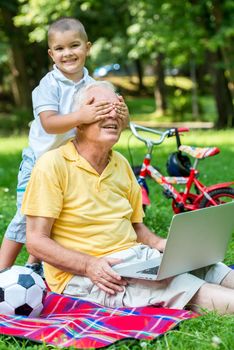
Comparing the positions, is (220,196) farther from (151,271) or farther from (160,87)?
(160,87)

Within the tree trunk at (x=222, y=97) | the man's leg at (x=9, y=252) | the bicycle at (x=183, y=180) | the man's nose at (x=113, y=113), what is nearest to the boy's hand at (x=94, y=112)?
the man's nose at (x=113, y=113)

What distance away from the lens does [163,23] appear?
55.2 feet

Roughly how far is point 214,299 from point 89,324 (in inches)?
24.7

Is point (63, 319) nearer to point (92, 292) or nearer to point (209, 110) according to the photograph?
point (92, 292)

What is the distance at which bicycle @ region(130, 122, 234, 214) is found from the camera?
6047mm

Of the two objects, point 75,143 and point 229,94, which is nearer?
point 75,143

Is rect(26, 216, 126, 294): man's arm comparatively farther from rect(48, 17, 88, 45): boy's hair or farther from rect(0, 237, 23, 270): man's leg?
rect(48, 17, 88, 45): boy's hair

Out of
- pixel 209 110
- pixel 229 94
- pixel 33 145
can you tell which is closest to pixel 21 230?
pixel 33 145

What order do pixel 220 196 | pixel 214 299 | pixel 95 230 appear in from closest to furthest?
pixel 214 299 < pixel 95 230 < pixel 220 196

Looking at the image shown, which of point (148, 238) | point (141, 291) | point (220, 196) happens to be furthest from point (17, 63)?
point (141, 291)

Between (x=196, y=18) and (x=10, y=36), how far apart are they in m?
6.93

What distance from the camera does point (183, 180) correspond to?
6.35m

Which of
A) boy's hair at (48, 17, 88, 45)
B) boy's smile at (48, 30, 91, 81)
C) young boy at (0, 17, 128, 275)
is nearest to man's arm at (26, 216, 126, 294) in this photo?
young boy at (0, 17, 128, 275)

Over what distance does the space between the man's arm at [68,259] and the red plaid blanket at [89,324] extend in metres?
0.14
